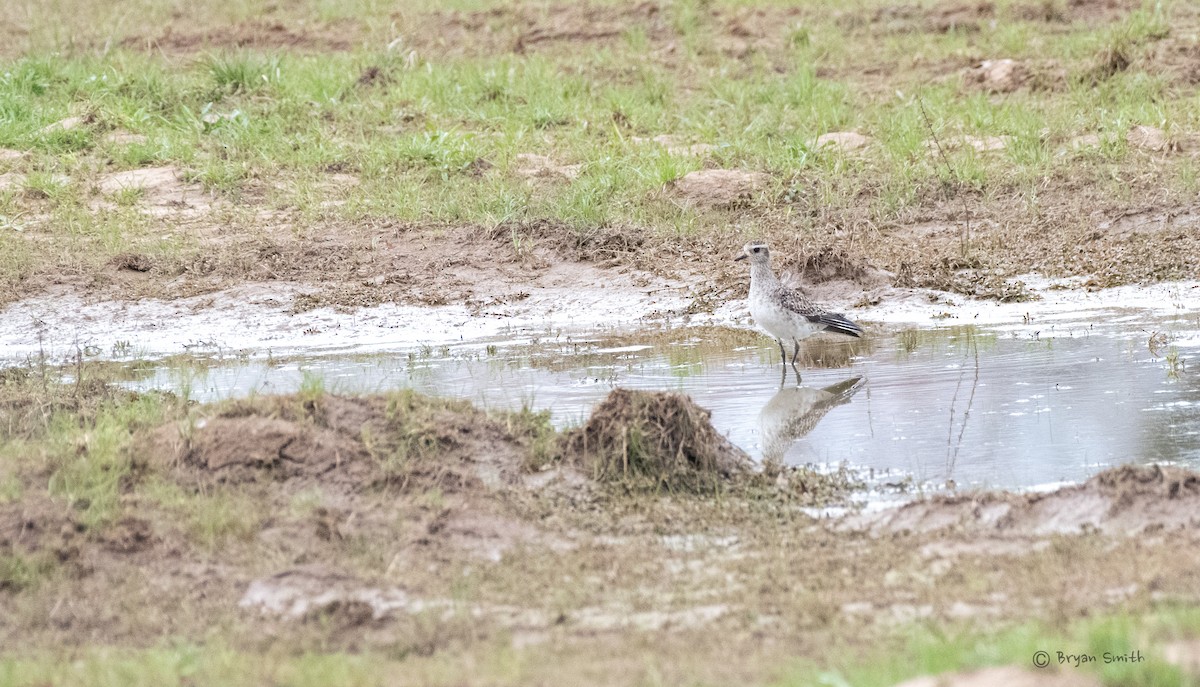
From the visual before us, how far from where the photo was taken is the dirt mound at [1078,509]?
5.77m

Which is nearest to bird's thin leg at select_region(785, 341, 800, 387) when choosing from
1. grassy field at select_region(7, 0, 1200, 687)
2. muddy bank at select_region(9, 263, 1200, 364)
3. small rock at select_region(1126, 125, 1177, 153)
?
muddy bank at select_region(9, 263, 1200, 364)

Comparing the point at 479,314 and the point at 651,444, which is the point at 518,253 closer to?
the point at 479,314

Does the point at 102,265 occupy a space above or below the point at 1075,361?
above

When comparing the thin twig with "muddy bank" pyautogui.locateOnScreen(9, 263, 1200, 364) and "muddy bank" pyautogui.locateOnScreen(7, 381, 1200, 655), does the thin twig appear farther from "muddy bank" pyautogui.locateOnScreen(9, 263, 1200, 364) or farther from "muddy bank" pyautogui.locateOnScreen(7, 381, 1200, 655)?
"muddy bank" pyautogui.locateOnScreen(7, 381, 1200, 655)

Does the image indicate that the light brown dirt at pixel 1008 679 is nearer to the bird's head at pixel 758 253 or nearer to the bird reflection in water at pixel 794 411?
the bird reflection in water at pixel 794 411

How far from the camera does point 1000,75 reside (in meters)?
14.3

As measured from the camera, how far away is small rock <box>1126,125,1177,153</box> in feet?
40.6

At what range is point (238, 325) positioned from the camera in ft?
33.8

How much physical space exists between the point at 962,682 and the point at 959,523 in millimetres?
2211

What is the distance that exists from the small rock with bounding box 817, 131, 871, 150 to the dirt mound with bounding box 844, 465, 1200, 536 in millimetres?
6874

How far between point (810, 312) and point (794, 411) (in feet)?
3.59

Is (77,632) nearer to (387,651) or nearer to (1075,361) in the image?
(387,651)

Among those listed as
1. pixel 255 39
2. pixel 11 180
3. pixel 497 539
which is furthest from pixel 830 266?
pixel 255 39

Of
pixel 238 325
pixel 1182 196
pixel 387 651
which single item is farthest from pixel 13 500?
pixel 1182 196
